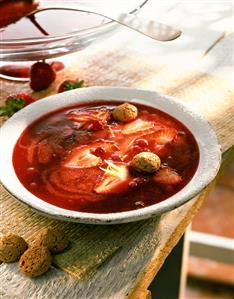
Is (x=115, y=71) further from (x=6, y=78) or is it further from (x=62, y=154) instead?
(x=62, y=154)

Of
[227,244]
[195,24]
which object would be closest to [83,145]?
[195,24]

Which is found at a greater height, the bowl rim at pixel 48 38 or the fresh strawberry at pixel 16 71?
the bowl rim at pixel 48 38

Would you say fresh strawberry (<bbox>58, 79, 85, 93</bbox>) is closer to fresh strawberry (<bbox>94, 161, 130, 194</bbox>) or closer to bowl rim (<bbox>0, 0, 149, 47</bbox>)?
bowl rim (<bbox>0, 0, 149, 47</bbox>)

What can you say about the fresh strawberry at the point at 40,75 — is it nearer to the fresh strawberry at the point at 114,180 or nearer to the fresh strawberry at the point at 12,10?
the fresh strawberry at the point at 12,10

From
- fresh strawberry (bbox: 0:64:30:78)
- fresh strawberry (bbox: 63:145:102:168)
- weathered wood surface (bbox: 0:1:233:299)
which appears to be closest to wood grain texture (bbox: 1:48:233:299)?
weathered wood surface (bbox: 0:1:233:299)

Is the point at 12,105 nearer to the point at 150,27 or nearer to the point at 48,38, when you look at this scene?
the point at 48,38

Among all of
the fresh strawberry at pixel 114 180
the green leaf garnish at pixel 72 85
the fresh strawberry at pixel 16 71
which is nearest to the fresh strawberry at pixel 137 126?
the fresh strawberry at pixel 114 180

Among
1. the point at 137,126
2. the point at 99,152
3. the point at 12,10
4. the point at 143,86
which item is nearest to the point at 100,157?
the point at 99,152
